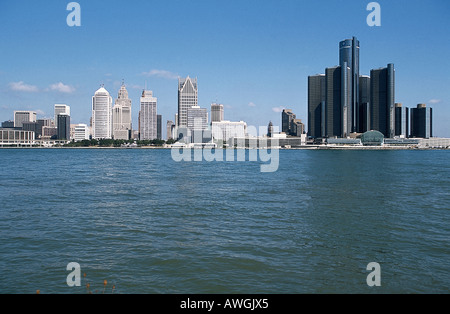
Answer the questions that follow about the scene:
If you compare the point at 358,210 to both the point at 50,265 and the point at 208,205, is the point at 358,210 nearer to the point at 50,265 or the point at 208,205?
the point at 208,205

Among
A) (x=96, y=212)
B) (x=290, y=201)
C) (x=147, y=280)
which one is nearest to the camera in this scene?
(x=147, y=280)

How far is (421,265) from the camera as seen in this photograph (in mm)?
12273

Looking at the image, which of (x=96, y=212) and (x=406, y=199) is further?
(x=406, y=199)

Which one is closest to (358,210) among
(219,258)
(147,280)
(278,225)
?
(278,225)

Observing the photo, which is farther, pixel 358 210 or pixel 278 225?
pixel 358 210

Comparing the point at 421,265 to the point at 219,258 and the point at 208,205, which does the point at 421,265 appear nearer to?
the point at 219,258
